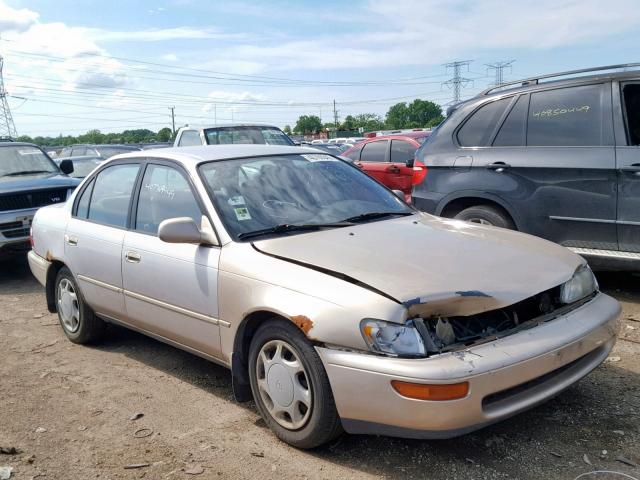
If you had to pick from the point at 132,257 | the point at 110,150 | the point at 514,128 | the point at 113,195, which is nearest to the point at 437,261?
the point at 132,257

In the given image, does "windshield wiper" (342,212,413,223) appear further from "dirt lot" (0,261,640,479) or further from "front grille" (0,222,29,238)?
"front grille" (0,222,29,238)

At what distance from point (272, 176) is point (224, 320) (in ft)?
3.57

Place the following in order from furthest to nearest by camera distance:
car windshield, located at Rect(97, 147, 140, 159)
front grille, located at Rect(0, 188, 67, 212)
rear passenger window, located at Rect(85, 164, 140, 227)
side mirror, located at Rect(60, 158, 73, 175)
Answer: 1. car windshield, located at Rect(97, 147, 140, 159)
2. side mirror, located at Rect(60, 158, 73, 175)
3. front grille, located at Rect(0, 188, 67, 212)
4. rear passenger window, located at Rect(85, 164, 140, 227)

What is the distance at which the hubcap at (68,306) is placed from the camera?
17.1ft

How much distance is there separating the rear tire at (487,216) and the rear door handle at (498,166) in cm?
38

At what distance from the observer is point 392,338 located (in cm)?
288

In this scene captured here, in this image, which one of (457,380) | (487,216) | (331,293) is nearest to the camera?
(457,380)

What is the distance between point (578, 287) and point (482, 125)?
3138 mm

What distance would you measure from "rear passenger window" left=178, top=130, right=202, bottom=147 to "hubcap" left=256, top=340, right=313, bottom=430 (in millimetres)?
7581

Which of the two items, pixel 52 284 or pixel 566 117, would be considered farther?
pixel 566 117

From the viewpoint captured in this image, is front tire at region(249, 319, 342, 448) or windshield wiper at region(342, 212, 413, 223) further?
windshield wiper at region(342, 212, 413, 223)

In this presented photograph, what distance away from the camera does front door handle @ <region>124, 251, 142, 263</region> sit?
14.0 feet

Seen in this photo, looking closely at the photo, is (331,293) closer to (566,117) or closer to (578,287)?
(578,287)

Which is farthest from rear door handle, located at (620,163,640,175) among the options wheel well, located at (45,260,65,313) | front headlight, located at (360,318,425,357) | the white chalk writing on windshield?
wheel well, located at (45,260,65,313)
